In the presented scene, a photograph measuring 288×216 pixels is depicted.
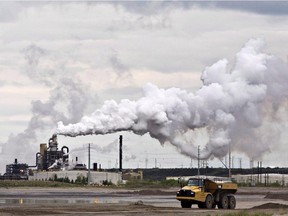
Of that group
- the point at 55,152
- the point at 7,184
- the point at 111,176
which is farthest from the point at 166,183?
the point at 7,184

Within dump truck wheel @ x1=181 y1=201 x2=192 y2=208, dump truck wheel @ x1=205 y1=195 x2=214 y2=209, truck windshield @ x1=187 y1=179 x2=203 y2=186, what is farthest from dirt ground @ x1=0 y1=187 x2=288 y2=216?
truck windshield @ x1=187 y1=179 x2=203 y2=186

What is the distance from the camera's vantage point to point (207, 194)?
72375 mm

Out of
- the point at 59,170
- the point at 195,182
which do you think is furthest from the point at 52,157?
the point at 195,182

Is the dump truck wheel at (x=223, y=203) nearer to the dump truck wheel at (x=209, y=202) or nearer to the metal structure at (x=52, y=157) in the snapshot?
the dump truck wheel at (x=209, y=202)

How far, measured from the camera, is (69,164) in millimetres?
196375

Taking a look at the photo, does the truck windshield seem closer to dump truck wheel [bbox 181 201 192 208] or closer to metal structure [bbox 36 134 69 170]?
dump truck wheel [bbox 181 201 192 208]

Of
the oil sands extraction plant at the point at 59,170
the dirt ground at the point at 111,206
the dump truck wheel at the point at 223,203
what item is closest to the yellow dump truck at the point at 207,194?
the dump truck wheel at the point at 223,203

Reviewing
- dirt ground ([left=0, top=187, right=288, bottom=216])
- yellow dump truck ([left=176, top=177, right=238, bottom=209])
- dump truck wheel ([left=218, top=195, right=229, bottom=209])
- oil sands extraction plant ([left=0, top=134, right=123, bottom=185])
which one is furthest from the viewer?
oil sands extraction plant ([left=0, top=134, right=123, bottom=185])

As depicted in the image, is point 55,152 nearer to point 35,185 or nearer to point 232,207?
point 35,185

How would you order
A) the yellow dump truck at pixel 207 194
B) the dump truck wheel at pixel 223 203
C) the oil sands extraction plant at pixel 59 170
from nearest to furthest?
the yellow dump truck at pixel 207 194 → the dump truck wheel at pixel 223 203 → the oil sands extraction plant at pixel 59 170

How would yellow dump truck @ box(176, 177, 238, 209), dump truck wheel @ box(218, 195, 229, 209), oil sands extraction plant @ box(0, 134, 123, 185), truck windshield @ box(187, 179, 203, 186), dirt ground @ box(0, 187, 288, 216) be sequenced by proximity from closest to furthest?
dirt ground @ box(0, 187, 288, 216) → yellow dump truck @ box(176, 177, 238, 209) → dump truck wheel @ box(218, 195, 229, 209) → truck windshield @ box(187, 179, 203, 186) → oil sands extraction plant @ box(0, 134, 123, 185)

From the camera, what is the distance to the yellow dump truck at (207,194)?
72.0m

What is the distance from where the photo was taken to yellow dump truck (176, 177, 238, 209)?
72.0 meters

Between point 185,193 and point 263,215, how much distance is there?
1813cm
